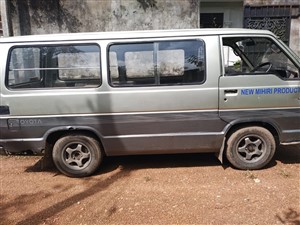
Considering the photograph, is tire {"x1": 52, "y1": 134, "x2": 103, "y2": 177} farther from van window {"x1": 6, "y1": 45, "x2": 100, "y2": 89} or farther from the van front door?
the van front door

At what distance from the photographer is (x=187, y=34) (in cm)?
439

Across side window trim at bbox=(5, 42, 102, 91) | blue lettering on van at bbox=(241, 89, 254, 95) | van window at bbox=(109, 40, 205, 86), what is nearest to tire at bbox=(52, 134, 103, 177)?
side window trim at bbox=(5, 42, 102, 91)

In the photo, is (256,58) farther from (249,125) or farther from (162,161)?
(162,161)

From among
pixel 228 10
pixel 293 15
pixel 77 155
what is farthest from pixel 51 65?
pixel 228 10

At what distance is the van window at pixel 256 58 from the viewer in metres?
4.54

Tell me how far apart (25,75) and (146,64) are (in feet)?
5.57

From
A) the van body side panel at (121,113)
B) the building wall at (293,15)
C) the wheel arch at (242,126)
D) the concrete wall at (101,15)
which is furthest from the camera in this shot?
the building wall at (293,15)

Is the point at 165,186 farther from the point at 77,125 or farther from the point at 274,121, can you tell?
the point at 274,121

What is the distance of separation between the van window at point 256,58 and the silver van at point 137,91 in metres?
0.04

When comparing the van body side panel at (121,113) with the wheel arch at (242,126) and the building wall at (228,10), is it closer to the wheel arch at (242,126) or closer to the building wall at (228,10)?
the wheel arch at (242,126)

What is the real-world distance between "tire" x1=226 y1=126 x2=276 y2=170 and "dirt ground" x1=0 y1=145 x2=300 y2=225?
14cm

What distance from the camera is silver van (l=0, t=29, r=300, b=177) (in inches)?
172

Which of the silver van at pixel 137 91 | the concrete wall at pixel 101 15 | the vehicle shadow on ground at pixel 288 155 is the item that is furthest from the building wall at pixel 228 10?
the silver van at pixel 137 91

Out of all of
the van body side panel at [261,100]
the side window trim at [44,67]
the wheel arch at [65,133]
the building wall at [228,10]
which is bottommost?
the wheel arch at [65,133]
